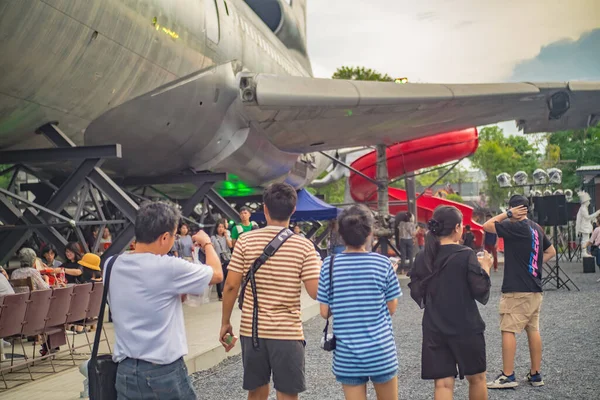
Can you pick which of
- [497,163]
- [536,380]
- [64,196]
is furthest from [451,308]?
[497,163]

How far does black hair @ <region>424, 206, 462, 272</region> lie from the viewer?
461 centimetres

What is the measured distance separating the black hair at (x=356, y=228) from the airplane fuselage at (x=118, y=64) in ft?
14.1

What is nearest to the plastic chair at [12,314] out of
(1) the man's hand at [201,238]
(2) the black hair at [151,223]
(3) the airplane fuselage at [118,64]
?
(3) the airplane fuselage at [118,64]

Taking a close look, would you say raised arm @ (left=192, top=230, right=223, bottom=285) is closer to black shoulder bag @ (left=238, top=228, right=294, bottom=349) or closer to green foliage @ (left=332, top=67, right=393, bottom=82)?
black shoulder bag @ (left=238, top=228, right=294, bottom=349)

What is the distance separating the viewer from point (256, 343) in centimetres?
409

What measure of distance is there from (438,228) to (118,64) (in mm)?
5194

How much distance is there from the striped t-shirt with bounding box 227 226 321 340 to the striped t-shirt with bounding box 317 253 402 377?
219 mm

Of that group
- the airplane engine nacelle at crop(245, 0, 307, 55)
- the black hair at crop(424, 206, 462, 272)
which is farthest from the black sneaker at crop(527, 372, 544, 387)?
the airplane engine nacelle at crop(245, 0, 307, 55)

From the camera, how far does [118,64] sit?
8.33 m

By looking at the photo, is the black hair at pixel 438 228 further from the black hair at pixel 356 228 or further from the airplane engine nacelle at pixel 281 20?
the airplane engine nacelle at pixel 281 20

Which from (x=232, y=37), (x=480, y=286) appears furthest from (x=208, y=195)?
(x=480, y=286)

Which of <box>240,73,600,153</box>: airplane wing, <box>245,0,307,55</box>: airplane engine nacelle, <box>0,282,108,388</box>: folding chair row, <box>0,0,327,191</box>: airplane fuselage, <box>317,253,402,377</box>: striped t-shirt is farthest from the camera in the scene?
<box>245,0,307,55</box>: airplane engine nacelle

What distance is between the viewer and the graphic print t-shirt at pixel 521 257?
237 inches

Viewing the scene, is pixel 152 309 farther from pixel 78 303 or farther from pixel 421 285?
pixel 78 303
